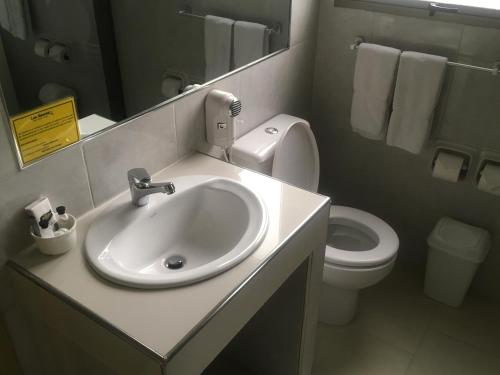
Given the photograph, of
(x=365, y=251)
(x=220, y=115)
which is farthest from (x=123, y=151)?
(x=365, y=251)

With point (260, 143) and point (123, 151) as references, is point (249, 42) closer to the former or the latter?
point (260, 143)

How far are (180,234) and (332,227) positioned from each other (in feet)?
3.03

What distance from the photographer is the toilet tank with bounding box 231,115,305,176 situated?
169 cm

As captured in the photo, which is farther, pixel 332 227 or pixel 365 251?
pixel 332 227

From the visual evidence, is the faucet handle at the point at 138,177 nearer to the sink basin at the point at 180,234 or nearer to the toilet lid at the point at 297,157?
the sink basin at the point at 180,234

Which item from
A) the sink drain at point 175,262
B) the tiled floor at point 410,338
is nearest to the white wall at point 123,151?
the sink drain at point 175,262

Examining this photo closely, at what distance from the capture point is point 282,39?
1.92m

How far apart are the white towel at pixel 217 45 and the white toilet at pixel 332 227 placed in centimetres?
28

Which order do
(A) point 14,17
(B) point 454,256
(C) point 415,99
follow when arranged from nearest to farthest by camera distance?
(A) point 14,17 → (C) point 415,99 → (B) point 454,256

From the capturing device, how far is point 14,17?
3.38ft

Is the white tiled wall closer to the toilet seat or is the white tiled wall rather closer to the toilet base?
the toilet seat

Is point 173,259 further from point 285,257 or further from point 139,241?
point 285,257

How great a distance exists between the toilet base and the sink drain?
846mm

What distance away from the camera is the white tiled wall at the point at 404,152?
6.04ft
